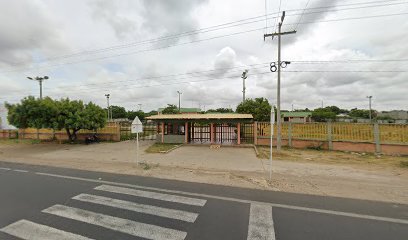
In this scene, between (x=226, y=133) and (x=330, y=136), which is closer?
(x=330, y=136)

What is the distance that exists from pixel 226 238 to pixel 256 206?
1.90 metres

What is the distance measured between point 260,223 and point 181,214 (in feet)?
5.80

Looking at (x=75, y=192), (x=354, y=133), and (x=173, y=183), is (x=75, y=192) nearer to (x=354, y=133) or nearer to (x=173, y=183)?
(x=173, y=183)

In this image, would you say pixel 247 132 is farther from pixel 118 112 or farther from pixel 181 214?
pixel 118 112

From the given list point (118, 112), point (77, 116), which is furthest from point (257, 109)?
point (118, 112)

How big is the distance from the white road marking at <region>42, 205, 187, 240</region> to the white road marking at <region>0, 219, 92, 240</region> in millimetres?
518

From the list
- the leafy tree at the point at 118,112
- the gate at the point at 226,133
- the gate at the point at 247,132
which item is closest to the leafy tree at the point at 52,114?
the gate at the point at 226,133

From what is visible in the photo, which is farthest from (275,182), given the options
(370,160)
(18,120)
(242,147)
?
(18,120)

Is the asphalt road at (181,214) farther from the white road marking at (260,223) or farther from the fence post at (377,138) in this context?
the fence post at (377,138)

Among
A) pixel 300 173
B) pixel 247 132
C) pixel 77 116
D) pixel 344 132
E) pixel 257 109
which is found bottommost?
pixel 300 173

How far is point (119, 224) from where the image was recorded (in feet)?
14.9

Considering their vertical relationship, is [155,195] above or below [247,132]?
below

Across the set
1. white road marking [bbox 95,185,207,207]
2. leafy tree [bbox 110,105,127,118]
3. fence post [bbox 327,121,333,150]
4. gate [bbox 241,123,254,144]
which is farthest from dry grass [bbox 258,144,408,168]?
leafy tree [bbox 110,105,127,118]

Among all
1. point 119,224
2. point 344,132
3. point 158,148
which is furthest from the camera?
point 158,148
